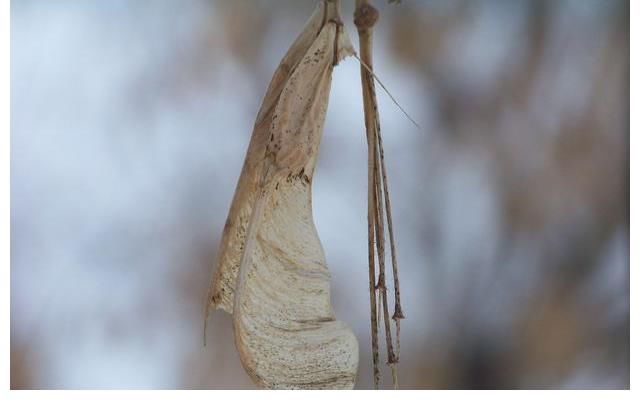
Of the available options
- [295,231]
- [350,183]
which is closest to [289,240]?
[295,231]

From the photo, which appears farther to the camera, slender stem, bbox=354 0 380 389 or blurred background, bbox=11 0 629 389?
blurred background, bbox=11 0 629 389

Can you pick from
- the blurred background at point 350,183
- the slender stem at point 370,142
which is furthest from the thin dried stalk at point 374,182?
the blurred background at point 350,183

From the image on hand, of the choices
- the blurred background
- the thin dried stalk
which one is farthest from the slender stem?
the blurred background

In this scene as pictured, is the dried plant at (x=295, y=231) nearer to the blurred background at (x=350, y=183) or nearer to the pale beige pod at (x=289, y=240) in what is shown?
the pale beige pod at (x=289, y=240)

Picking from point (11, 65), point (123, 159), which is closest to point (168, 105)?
point (123, 159)

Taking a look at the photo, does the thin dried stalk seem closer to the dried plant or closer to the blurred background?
the dried plant

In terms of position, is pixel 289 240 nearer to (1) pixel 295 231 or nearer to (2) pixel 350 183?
(1) pixel 295 231
